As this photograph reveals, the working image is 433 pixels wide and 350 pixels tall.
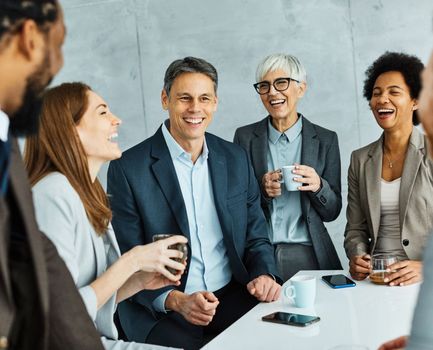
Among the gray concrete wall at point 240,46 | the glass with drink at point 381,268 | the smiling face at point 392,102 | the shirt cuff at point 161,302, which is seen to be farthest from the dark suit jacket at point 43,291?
the gray concrete wall at point 240,46

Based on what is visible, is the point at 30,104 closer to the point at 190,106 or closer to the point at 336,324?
the point at 336,324

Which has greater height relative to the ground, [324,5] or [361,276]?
[324,5]

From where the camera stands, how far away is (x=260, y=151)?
131 inches

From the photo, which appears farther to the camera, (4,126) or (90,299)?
(90,299)

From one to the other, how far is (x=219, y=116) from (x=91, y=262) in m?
2.99

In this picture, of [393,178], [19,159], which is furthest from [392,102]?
[19,159]

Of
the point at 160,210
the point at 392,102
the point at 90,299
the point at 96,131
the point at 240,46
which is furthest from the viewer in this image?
the point at 240,46

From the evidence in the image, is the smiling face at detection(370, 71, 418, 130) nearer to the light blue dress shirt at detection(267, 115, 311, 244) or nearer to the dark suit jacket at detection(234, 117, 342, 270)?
the dark suit jacket at detection(234, 117, 342, 270)

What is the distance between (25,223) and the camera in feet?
3.97

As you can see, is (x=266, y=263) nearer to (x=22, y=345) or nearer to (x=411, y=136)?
(x=411, y=136)

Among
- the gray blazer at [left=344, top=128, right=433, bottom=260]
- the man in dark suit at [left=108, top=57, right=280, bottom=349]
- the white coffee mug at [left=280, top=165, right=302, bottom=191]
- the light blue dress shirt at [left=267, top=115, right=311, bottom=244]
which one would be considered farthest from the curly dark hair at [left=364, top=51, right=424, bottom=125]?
the man in dark suit at [left=108, top=57, right=280, bottom=349]

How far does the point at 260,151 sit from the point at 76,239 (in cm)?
154

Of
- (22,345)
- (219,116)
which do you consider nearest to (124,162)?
(22,345)

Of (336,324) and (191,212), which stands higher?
(191,212)
